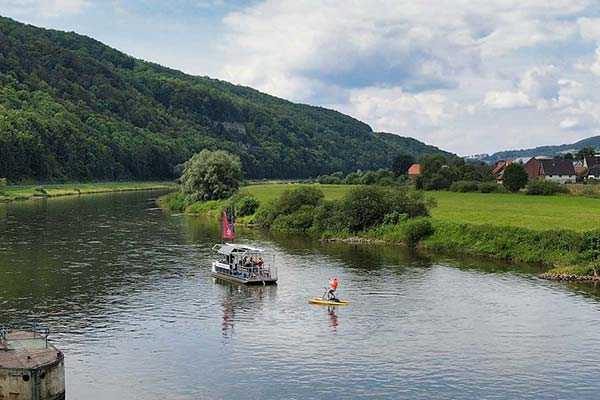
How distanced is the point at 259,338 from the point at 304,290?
14.1 m

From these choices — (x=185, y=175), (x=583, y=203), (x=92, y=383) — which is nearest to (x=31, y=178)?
(x=185, y=175)

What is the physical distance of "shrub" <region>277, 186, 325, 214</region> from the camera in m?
101

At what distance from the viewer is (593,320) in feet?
150

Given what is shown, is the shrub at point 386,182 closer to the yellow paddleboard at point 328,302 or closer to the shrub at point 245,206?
the shrub at point 245,206

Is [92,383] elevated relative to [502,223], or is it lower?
lower

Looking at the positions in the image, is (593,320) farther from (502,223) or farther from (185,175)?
(185,175)

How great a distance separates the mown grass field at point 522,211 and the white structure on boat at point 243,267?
30.6m

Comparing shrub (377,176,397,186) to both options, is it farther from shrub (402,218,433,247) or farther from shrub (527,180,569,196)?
shrub (402,218,433,247)

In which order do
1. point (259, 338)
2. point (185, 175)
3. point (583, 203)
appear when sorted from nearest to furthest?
point (259, 338) → point (583, 203) → point (185, 175)

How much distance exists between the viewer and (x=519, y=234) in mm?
73125

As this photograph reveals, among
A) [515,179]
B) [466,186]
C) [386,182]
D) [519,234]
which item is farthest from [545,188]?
[519,234]

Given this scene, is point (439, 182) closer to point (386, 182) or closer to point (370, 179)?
point (386, 182)

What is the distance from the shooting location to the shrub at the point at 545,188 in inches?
4889

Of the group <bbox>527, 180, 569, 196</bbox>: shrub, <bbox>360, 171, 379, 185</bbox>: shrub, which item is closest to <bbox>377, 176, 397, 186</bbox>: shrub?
<bbox>360, 171, 379, 185</bbox>: shrub
